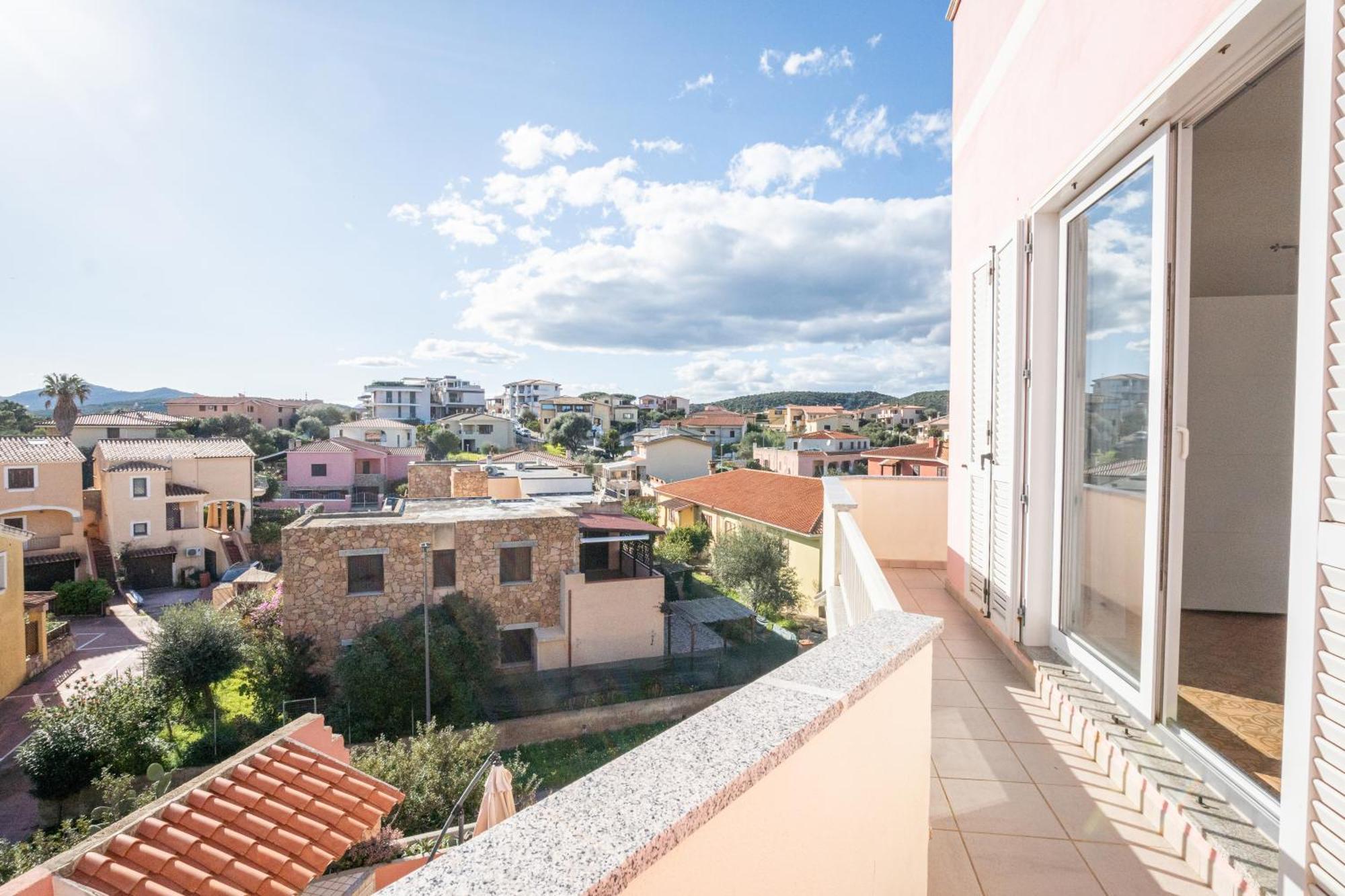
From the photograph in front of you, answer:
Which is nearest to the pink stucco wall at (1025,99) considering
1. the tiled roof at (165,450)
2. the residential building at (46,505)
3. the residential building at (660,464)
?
the residential building at (46,505)

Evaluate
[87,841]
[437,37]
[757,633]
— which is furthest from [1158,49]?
[757,633]

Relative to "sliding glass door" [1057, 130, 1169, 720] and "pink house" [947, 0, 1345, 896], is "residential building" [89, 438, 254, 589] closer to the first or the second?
"pink house" [947, 0, 1345, 896]

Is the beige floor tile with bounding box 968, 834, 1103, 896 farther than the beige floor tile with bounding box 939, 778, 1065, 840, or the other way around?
the beige floor tile with bounding box 939, 778, 1065, 840

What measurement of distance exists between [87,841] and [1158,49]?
830 centimetres

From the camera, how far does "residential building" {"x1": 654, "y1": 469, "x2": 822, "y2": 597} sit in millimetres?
18812

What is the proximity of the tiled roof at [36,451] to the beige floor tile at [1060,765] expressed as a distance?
32439 mm

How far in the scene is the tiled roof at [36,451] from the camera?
888 inches

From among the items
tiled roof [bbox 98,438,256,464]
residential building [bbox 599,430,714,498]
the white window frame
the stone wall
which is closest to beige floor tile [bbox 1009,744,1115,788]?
the stone wall

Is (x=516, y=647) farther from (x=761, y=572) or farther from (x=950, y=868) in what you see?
(x=950, y=868)

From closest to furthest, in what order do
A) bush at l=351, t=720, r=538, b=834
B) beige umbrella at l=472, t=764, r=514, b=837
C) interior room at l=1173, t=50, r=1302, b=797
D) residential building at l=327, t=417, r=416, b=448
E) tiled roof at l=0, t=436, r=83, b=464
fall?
interior room at l=1173, t=50, r=1302, b=797 → beige umbrella at l=472, t=764, r=514, b=837 → bush at l=351, t=720, r=538, b=834 → tiled roof at l=0, t=436, r=83, b=464 → residential building at l=327, t=417, r=416, b=448

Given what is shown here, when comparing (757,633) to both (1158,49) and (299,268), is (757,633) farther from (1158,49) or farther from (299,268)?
(299,268)

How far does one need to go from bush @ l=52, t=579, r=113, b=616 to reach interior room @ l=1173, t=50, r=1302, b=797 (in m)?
29.4

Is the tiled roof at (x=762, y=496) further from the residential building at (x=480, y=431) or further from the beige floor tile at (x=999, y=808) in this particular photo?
the residential building at (x=480, y=431)

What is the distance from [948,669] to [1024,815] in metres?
1.25
